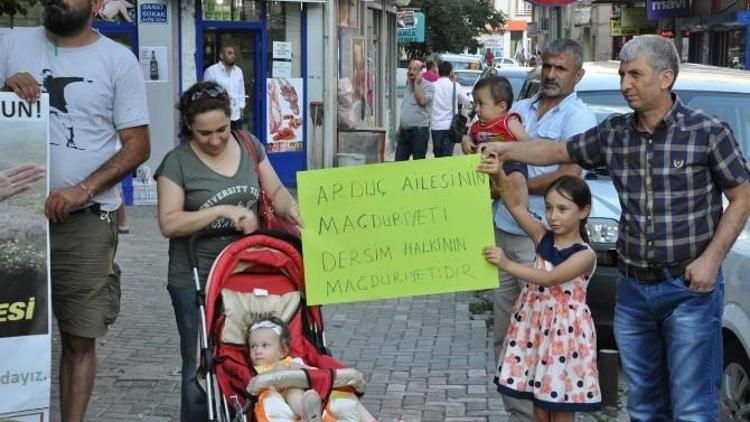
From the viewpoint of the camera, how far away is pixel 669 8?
3219 cm

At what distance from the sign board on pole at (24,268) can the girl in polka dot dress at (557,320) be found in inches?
73.8

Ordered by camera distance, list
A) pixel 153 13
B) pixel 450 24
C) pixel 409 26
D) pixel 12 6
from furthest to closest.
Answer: pixel 450 24 < pixel 409 26 < pixel 153 13 < pixel 12 6

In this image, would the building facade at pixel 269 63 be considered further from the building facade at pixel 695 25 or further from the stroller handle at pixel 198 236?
the stroller handle at pixel 198 236

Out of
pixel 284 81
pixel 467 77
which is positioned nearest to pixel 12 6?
pixel 284 81

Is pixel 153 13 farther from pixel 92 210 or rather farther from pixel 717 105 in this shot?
pixel 92 210

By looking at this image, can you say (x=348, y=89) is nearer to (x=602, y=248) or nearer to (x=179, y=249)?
(x=602, y=248)

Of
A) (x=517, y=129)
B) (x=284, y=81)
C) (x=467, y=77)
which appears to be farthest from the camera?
(x=467, y=77)

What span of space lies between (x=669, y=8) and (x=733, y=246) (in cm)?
2803

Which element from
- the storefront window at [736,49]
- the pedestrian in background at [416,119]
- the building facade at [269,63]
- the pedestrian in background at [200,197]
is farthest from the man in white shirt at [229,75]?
the storefront window at [736,49]

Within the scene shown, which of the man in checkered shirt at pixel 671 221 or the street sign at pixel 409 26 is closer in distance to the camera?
the man in checkered shirt at pixel 671 221

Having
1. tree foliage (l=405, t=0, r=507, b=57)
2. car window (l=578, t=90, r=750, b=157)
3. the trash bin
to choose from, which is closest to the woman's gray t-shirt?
car window (l=578, t=90, r=750, b=157)

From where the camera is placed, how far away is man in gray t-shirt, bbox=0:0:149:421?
198 inches

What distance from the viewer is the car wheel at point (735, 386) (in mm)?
5574

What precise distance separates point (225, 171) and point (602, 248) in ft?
9.35
